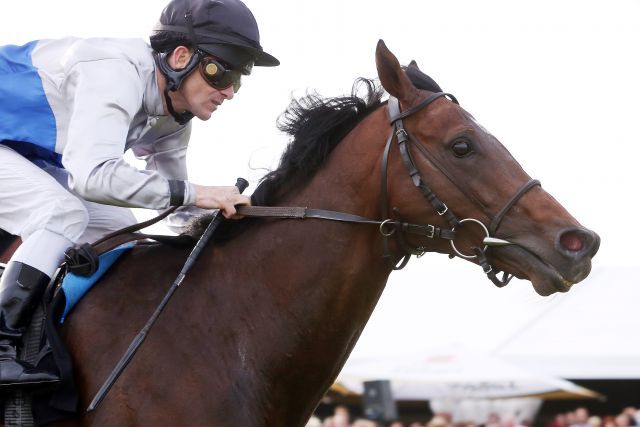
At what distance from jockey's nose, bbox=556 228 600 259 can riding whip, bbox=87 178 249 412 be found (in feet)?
5.16

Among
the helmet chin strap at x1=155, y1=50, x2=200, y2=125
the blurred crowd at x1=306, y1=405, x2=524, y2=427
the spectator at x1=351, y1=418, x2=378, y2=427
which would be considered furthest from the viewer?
the spectator at x1=351, y1=418, x2=378, y2=427

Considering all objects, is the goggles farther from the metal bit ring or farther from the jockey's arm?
the metal bit ring

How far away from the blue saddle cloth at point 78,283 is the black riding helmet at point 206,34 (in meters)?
0.87

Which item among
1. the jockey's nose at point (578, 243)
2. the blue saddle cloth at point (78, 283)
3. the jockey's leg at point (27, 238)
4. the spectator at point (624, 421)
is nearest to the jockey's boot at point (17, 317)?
the jockey's leg at point (27, 238)

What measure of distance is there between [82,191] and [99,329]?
24.5 inches

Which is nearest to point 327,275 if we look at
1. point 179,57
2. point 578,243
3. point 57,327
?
point 578,243

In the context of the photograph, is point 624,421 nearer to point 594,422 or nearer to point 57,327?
point 594,422

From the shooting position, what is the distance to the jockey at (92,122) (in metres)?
4.13

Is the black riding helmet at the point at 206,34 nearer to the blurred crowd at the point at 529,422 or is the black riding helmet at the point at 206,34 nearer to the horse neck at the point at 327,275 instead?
the horse neck at the point at 327,275

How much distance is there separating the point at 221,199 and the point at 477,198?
3.92ft

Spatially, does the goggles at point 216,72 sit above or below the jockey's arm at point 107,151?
above

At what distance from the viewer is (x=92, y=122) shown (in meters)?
4.19

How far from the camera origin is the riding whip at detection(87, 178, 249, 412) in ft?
13.0

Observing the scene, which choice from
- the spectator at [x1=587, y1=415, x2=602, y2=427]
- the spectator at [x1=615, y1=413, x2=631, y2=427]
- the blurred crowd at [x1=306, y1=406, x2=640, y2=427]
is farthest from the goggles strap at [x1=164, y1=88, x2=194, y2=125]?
the spectator at [x1=587, y1=415, x2=602, y2=427]
